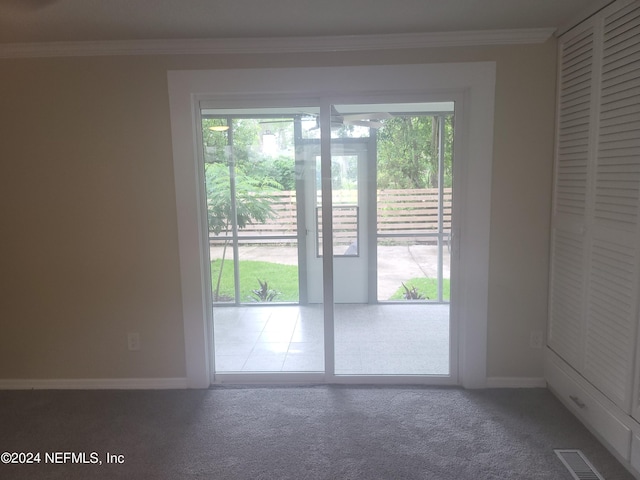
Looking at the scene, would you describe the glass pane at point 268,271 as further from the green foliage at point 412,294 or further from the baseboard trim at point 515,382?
the baseboard trim at point 515,382

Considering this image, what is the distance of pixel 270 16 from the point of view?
2.19m

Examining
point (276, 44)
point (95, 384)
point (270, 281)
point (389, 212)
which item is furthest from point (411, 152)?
point (95, 384)

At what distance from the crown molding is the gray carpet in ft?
7.35

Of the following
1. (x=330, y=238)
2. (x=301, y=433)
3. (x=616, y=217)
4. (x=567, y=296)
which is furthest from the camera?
(x=330, y=238)

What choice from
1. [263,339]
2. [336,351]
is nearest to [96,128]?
[263,339]

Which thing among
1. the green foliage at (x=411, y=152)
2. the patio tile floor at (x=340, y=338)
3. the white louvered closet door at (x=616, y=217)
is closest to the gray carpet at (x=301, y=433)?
the patio tile floor at (x=340, y=338)

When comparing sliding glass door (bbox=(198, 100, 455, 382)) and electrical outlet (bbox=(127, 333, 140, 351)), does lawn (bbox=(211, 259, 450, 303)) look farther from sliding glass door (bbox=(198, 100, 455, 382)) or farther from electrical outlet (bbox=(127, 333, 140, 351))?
electrical outlet (bbox=(127, 333, 140, 351))

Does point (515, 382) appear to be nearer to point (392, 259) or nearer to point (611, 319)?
point (611, 319)

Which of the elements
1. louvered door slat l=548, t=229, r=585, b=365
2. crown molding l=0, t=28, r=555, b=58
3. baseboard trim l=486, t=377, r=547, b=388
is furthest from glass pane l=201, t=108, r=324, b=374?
louvered door slat l=548, t=229, r=585, b=365

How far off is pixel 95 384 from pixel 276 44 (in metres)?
2.61

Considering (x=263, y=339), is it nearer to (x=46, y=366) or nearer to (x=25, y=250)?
(x=46, y=366)

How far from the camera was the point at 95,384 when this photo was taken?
292 cm

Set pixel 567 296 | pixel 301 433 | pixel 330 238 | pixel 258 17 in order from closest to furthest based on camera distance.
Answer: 1. pixel 258 17
2. pixel 301 433
3. pixel 567 296
4. pixel 330 238

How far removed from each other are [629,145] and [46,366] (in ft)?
12.4
